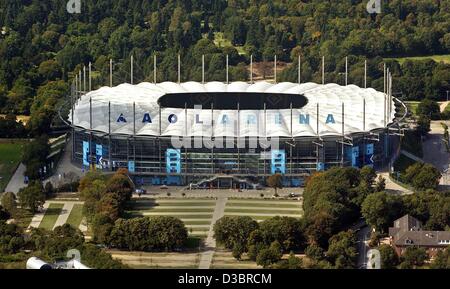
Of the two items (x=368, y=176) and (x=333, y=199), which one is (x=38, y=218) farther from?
(x=368, y=176)

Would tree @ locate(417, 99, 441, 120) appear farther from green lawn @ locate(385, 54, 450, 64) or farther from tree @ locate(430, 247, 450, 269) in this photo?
tree @ locate(430, 247, 450, 269)

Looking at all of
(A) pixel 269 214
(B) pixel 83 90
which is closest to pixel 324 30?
(B) pixel 83 90

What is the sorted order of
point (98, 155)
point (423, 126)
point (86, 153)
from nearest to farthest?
point (98, 155) < point (86, 153) < point (423, 126)

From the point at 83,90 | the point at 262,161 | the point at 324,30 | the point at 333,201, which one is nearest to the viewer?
the point at 333,201

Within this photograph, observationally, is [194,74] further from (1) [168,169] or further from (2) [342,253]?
(2) [342,253]

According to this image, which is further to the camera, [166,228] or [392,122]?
[392,122]

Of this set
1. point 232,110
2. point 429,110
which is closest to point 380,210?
point 232,110

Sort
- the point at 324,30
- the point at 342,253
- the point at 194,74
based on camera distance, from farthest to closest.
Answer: the point at 324,30
the point at 194,74
the point at 342,253
